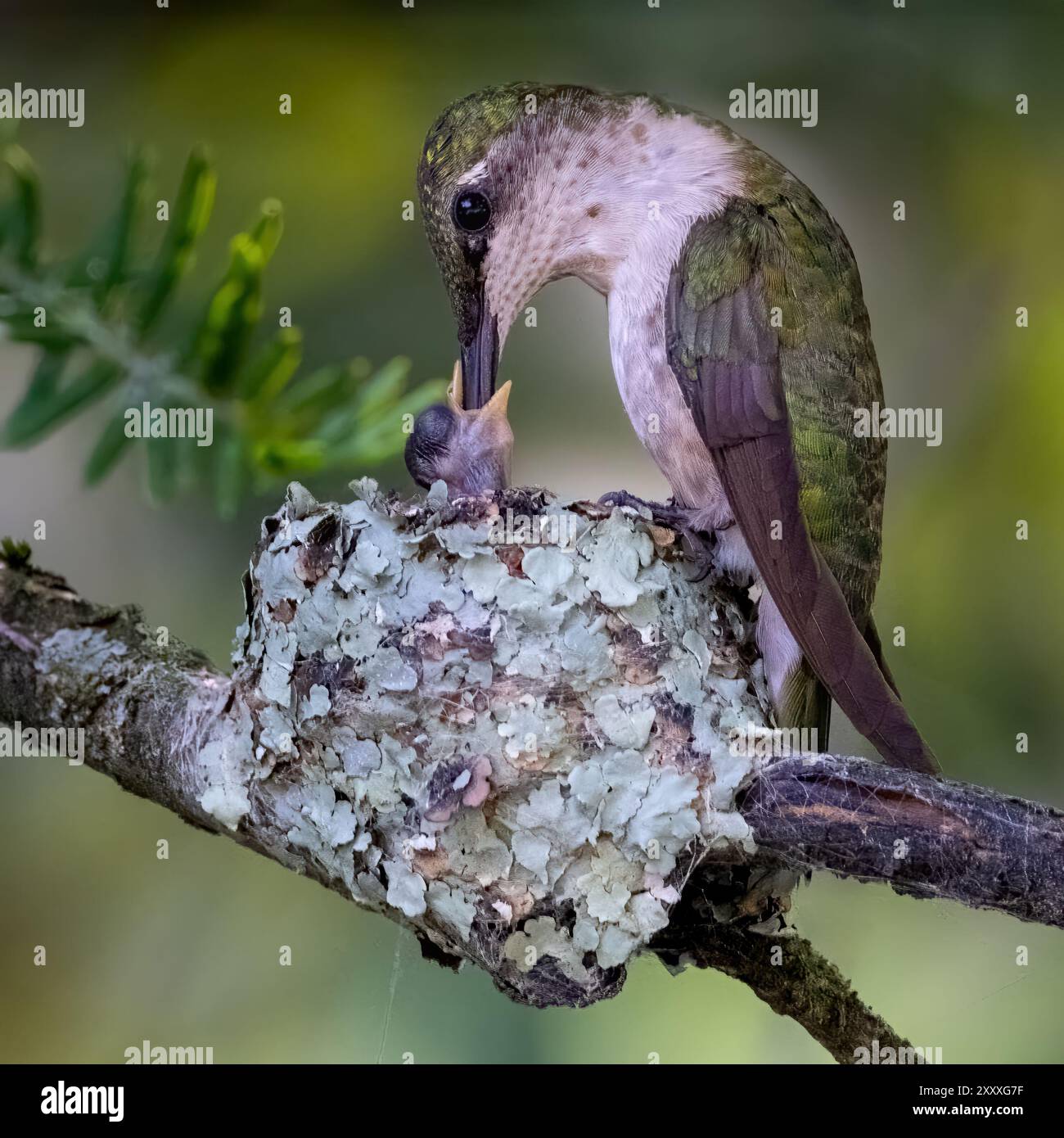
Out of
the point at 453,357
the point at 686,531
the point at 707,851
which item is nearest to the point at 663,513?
the point at 686,531

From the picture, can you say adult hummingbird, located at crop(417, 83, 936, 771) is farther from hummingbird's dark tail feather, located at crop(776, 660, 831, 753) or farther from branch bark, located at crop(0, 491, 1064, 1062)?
branch bark, located at crop(0, 491, 1064, 1062)

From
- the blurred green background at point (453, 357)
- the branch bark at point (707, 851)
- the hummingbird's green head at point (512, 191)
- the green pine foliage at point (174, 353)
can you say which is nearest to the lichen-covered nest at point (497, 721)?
the branch bark at point (707, 851)

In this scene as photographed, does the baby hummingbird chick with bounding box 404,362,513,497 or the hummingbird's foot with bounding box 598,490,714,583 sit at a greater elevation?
the baby hummingbird chick with bounding box 404,362,513,497

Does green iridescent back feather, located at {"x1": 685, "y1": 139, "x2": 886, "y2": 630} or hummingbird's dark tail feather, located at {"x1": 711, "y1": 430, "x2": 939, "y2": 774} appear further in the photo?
green iridescent back feather, located at {"x1": 685, "y1": 139, "x2": 886, "y2": 630}

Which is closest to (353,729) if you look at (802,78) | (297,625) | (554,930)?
(297,625)

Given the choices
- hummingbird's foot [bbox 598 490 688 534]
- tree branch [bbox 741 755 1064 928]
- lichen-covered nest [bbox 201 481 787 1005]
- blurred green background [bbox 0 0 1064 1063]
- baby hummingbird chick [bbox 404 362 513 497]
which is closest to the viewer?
tree branch [bbox 741 755 1064 928]

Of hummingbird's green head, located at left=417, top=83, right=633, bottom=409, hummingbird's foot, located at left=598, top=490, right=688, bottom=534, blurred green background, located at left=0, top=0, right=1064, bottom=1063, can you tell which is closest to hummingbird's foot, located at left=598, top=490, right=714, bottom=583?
hummingbird's foot, located at left=598, top=490, right=688, bottom=534

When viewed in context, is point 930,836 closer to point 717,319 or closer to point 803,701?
point 803,701

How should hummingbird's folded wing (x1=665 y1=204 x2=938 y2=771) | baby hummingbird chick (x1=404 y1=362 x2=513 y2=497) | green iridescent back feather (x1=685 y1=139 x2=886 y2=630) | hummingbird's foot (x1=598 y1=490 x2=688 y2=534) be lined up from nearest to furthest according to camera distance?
1. hummingbird's folded wing (x1=665 y1=204 x2=938 y2=771)
2. green iridescent back feather (x1=685 y1=139 x2=886 y2=630)
3. hummingbird's foot (x1=598 y1=490 x2=688 y2=534)
4. baby hummingbird chick (x1=404 y1=362 x2=513 y2=497)
